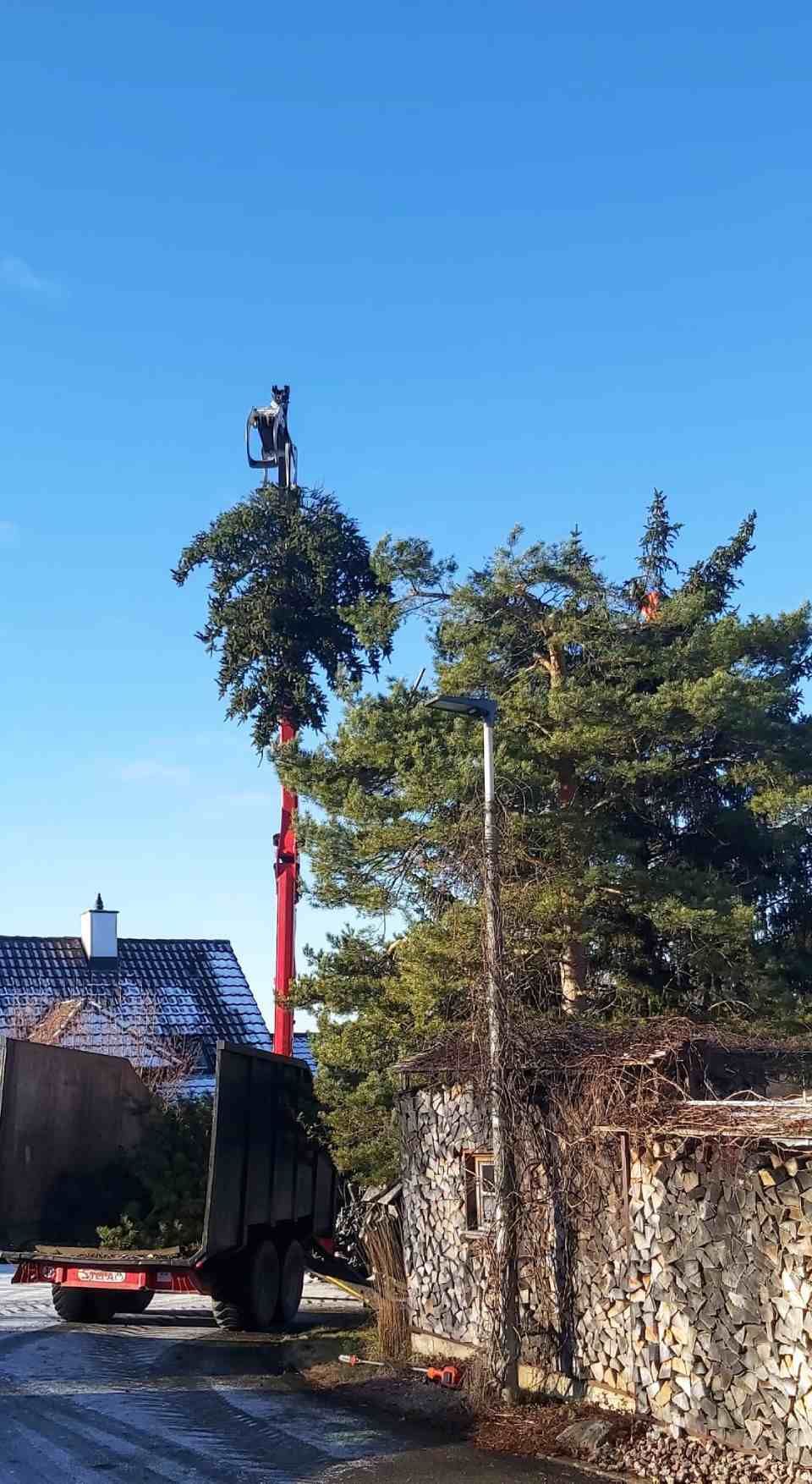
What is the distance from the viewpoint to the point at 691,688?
1614 cm

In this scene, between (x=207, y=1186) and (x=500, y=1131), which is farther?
(x=207, y=1186)

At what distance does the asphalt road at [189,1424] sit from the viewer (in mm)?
9281

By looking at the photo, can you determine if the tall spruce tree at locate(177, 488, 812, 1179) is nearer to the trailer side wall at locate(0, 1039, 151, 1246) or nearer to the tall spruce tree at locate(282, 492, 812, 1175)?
the tall spruce tree at locate(282, 492, 812, 1175)

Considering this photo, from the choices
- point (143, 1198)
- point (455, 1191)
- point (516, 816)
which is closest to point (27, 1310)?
point (143, 1198)

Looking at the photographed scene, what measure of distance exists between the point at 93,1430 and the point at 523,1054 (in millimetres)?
4341

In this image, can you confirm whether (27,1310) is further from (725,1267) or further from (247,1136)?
(725,1267)

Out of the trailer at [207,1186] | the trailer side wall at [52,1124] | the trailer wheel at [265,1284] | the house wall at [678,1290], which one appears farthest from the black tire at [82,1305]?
the house wall at [678,1290]

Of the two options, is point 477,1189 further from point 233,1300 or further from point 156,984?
point 156,984

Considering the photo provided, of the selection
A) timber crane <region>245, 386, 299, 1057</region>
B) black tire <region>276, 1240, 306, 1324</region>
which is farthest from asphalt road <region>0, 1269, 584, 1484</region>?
timber crane <region>245, 386, 299, 1057</region>

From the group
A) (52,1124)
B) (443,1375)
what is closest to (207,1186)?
(52,1124)

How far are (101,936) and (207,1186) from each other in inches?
769

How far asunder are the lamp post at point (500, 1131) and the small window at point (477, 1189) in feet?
2.79

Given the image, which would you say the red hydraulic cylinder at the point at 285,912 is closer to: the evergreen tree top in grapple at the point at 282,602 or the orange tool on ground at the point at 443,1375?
the evergreen tree top in grapple at the point at 282,602

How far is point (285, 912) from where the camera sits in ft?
76.0
